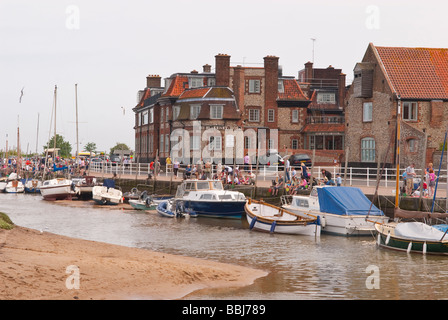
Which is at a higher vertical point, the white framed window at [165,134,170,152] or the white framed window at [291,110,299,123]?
the white framed window at [291,110,299,123]

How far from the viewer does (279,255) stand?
25172 millimetres

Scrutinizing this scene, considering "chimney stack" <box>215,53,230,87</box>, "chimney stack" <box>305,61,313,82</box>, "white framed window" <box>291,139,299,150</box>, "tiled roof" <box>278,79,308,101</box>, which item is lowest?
"white framed window" <box>291,139,299,150</box>

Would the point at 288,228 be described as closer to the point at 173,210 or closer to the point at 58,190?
the point at 173,210

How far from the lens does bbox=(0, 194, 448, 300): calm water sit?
720 inches

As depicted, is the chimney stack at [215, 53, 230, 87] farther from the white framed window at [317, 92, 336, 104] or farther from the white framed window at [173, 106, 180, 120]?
the white framed window at [317, 92, 336, 104]

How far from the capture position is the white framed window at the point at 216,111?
66.0m

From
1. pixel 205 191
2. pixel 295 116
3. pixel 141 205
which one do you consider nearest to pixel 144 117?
pixel 295 116

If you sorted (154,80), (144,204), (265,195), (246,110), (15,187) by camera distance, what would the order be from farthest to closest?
(154,80), (15,187), (246,110), (144,204), (265,195)

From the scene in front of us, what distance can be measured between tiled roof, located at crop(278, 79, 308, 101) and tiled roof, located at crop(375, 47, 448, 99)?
16262mm

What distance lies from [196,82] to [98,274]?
55.0 metres

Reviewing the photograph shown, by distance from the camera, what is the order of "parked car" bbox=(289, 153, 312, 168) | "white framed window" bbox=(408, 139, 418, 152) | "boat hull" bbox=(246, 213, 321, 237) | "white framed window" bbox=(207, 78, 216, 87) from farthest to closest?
"white framed window" bbox=(207, 78, 216, 87)
"parked car" bbox=(289, 153, 312, 168)
"white framed window" bbox=(408, 139, 418, 152)
"boat hull" bbox=(246, 213, 321, 237)

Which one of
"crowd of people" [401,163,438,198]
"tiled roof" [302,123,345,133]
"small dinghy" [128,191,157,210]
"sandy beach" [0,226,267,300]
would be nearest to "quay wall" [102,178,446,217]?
"crowd of people" [401,163,438,198]

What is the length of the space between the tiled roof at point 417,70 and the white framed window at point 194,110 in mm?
20470
